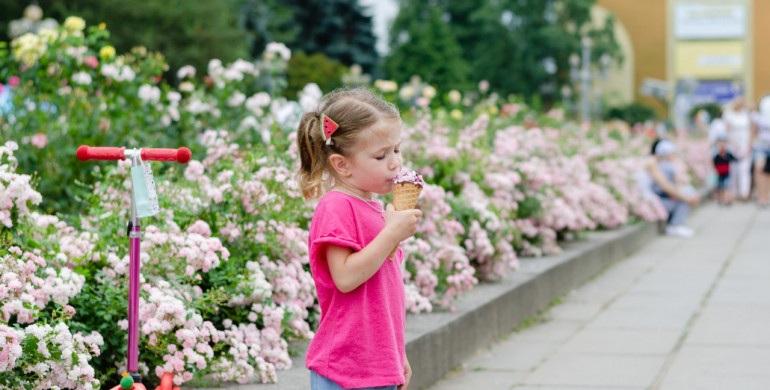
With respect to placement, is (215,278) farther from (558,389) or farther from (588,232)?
(588,232)

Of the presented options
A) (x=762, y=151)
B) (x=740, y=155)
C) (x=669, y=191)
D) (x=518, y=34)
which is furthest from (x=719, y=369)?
(x=518, y=34)

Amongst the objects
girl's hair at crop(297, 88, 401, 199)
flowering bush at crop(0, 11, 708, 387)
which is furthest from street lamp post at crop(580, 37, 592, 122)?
girl's hair at crop(297, 88, 401, 199)

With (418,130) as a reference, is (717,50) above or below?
above

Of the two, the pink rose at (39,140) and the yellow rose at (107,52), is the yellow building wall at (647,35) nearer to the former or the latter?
the yellow rose at (107,52)

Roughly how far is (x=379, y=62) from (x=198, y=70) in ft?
40.1

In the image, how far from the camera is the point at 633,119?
48.4 meters

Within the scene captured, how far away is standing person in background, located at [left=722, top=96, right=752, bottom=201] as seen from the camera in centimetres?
1588

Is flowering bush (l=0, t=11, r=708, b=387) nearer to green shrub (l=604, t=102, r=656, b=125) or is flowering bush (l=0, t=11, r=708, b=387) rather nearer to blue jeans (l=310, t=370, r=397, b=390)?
blue jeans (l=310, t=370, r=397, b=390)

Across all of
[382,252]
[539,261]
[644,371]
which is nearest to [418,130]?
[539,261]

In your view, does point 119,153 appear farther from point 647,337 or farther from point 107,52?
point 107,52

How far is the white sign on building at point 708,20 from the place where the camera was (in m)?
56.9

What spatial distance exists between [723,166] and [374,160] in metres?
14.6

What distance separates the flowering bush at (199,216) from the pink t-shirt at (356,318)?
2.54 feet

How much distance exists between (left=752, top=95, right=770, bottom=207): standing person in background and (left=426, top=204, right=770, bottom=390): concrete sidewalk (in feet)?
20.5
